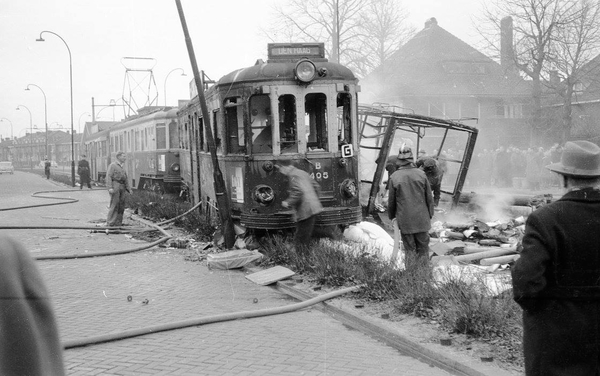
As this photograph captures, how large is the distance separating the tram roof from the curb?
4.51 m

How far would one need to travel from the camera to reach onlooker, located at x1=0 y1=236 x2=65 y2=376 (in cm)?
161

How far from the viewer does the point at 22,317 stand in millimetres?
1632

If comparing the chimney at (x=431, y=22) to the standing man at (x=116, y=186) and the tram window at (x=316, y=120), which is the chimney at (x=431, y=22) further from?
the tram window at (x=316, y=120)

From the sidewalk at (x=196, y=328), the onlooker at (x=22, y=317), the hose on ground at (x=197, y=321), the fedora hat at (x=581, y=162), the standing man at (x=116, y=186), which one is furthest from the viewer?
the standing man at (x=116, y=186)

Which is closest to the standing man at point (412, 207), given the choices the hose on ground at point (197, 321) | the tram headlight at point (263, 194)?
the hose on ground at point (197, 321)

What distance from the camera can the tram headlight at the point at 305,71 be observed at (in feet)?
39.5

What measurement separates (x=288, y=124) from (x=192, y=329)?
221 inches

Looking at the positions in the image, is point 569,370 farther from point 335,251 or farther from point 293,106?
point 293,106

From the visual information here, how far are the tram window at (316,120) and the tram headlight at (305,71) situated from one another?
18.4 inches

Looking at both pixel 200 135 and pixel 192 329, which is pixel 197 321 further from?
pixel 200 135

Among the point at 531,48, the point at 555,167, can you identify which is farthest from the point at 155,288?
the point at 531,48

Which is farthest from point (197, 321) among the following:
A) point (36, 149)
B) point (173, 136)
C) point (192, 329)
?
point (36, 149)

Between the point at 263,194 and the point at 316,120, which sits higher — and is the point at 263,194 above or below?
below

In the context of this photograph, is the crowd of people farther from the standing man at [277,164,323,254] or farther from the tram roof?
the standing man at [277,164,323,254]
